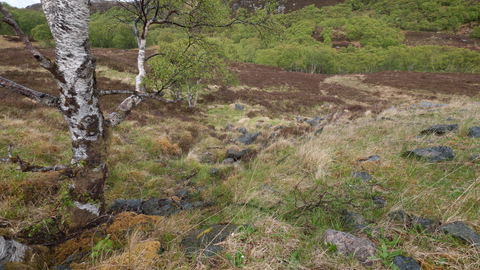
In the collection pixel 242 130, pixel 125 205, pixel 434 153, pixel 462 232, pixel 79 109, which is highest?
pixel 79 109

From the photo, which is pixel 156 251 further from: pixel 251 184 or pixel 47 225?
pixel 251 184

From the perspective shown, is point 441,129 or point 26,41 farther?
A: point 441,129

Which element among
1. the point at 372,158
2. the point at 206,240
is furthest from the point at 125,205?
the point at 372,158

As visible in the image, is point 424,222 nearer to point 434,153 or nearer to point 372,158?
point 372,158

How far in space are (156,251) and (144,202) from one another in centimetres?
179

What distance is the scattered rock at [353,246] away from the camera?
64.3 inches

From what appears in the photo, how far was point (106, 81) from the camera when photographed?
52.0 ft

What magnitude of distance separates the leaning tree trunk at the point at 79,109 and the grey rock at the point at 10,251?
59cm

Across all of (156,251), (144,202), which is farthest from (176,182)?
(156,251)

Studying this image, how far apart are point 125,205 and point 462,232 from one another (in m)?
4.41

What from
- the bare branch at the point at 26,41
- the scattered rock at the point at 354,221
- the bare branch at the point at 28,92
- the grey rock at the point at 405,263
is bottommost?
the scattered rock at the point at 354,221

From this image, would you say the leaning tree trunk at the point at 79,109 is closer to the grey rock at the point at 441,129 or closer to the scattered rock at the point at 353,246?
the scattered rock at the point at 353,246

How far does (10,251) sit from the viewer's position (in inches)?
61.2

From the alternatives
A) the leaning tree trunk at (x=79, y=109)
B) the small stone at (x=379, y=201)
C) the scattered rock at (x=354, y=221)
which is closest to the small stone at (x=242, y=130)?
the small stone at (x=379, y=201)
